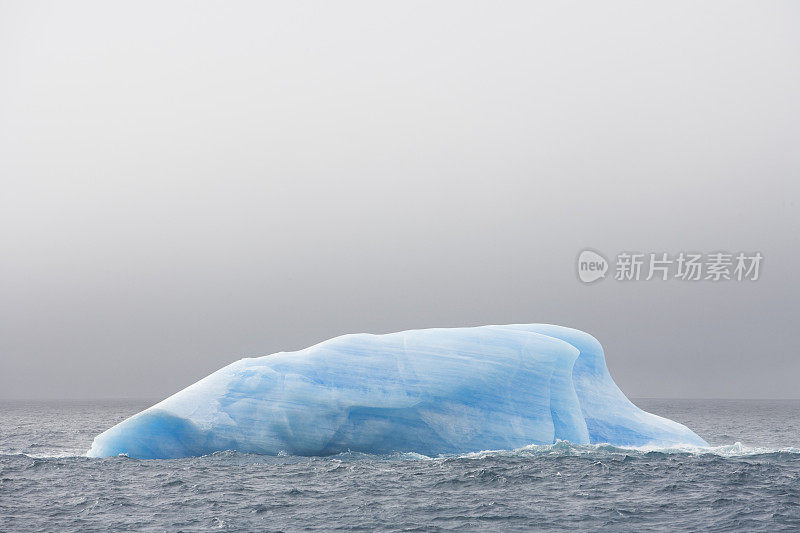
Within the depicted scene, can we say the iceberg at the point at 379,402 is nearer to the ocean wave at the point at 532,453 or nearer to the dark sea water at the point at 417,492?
the ocean wave at the point at 532,453

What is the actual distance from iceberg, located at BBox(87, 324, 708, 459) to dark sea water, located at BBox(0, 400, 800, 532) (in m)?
0.56

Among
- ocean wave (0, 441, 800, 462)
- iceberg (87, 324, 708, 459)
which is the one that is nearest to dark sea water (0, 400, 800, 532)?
ocean wave (0, 441, 800, 462)

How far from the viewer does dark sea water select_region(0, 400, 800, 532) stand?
1593cm

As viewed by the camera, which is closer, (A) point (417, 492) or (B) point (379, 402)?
(A) point (417, 492)

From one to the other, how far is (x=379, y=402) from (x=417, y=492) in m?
4.55

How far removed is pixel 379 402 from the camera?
2273 centimetres

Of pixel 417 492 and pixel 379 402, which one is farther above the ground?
pixel 379 402

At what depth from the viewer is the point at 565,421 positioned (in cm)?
2419

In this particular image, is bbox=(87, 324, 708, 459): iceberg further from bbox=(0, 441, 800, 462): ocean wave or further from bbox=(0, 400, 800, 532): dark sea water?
bbox=(0, 400, 800, 532): dark sea water

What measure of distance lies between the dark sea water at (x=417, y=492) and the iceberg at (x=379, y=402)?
565 mm

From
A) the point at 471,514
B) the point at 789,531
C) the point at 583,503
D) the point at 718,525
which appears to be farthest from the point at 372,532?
the point at 789,531

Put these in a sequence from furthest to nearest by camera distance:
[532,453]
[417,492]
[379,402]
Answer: [532,453] → [379,402] → [417,492]

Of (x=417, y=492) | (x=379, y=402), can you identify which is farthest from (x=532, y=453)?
(x=417, y=492)

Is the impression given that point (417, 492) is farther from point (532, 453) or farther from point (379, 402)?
point (532, 453)
